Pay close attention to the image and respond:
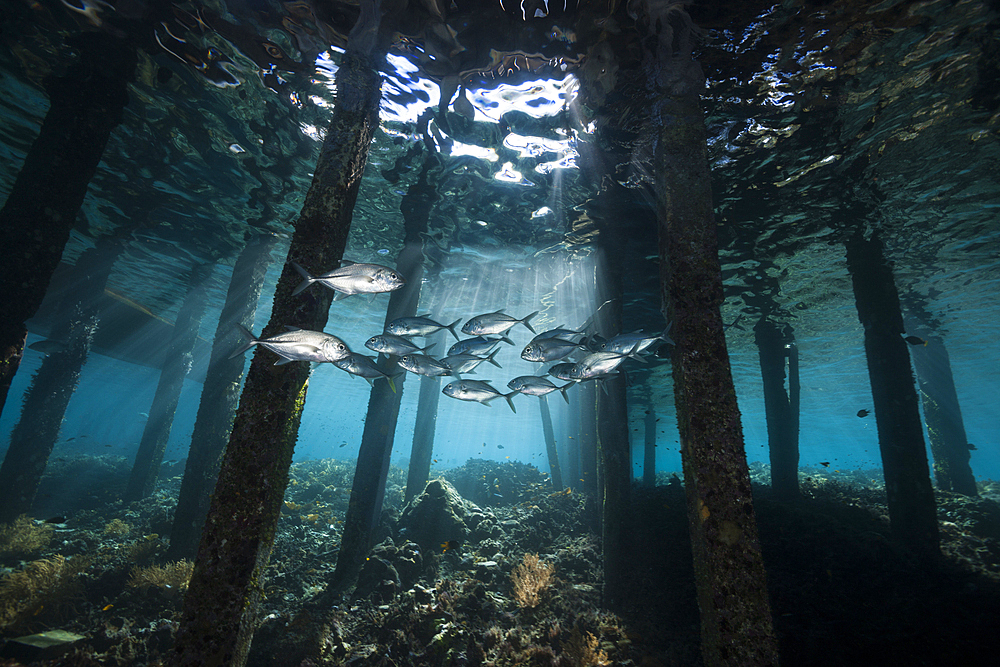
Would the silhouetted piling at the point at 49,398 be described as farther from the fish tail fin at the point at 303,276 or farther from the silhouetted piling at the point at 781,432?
the silhouetted piling at the point at 781,432

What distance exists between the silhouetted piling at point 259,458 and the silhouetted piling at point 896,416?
497 inches

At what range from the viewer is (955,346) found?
74.8 feet

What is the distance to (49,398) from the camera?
39.3 ft

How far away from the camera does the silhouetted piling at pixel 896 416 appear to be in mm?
8523

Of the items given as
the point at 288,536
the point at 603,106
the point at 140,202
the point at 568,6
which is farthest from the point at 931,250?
the point at 140,202

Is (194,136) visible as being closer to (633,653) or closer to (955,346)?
(633,653)

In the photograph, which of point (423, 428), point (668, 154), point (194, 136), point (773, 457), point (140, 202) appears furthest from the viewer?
point (423, 428)

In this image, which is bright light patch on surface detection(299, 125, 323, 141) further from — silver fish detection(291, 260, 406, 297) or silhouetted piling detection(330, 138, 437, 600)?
silver fish detection(291, 260, 406, 297)

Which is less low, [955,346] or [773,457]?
[955,346]

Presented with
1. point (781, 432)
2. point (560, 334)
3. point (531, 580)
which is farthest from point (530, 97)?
point (781, 432)

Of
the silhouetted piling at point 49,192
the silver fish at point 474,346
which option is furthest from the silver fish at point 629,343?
the silhouetted piling at point 49,192

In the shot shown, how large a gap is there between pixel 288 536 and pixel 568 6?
1541cm

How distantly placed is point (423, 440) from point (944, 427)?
77.9 feet

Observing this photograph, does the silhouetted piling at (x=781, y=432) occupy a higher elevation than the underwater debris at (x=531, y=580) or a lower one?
higher
